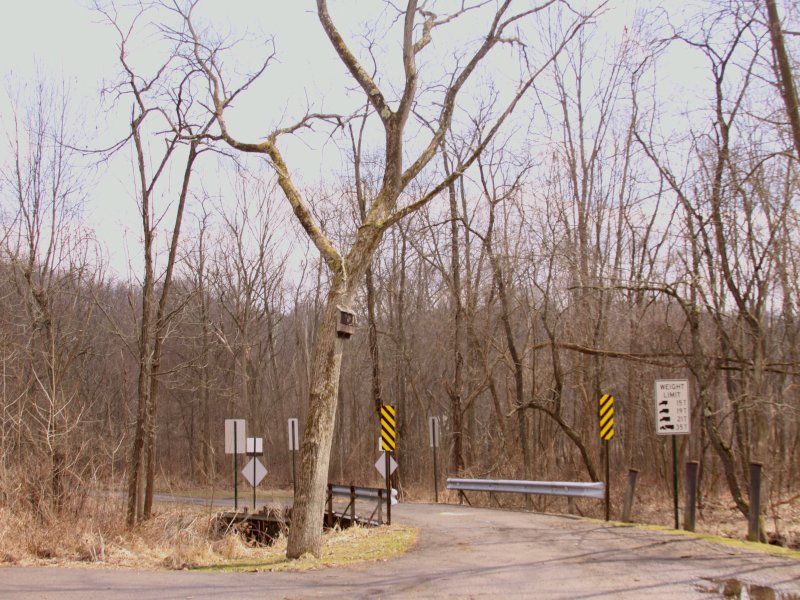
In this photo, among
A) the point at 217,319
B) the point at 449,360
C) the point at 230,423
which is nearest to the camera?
the point at 230,423

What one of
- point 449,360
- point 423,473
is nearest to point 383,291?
point 449,360

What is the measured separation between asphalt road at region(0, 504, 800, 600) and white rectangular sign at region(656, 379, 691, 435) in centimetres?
272

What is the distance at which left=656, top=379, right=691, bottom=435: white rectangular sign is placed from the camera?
1581cm

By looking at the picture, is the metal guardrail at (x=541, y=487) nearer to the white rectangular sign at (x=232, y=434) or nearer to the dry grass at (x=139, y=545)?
the dry grass at (x=139, y=545)

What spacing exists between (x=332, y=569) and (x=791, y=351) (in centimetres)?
1907

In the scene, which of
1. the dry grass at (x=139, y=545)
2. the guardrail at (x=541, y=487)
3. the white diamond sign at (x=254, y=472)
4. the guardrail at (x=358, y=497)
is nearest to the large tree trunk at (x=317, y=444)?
the dry grass at (x=139, y=545)

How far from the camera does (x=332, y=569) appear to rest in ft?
35.6

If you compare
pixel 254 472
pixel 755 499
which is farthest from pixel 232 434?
pixel 755 499

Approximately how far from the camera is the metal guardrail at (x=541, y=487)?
1731 centimetres

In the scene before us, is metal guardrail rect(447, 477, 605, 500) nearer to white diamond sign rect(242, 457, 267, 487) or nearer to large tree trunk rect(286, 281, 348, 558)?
white diamond sign rect(242, 457, 267, 487)

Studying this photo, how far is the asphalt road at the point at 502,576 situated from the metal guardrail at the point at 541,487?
3535 mm

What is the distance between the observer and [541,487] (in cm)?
1905

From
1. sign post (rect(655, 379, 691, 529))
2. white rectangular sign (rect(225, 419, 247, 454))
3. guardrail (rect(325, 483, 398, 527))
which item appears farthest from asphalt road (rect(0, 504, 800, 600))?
white rectangular sign (rect(225, 419, 247, 454))

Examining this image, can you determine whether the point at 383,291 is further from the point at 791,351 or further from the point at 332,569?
the point at 332,569
